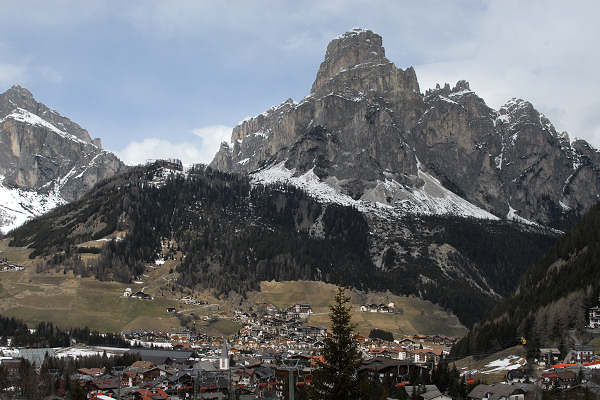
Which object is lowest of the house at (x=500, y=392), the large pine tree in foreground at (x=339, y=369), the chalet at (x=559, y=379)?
the house at (x=500, y=392)

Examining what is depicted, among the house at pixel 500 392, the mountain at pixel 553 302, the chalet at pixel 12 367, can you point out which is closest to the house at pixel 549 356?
the mountain at pixel 553 302

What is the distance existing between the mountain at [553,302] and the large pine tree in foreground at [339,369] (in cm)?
10138

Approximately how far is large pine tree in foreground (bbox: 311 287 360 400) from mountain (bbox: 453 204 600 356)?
101378 mm

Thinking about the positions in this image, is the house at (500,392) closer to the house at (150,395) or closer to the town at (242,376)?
the town at (242,376)

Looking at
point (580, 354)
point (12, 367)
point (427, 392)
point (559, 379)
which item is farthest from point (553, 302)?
point (12, 367)

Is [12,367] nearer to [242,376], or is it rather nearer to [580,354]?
[242,376]

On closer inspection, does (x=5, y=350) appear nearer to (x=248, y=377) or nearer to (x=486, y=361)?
(x=248, y=377)

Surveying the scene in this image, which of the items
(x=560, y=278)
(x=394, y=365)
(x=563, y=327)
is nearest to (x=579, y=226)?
(x=560, y=278)

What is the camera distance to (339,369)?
50875 mm

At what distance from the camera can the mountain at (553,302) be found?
148 meters

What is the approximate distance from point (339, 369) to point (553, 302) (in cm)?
11740

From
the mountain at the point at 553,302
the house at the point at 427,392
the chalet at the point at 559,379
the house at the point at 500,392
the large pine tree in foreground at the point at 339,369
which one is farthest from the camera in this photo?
the mountain at the point at 553,302

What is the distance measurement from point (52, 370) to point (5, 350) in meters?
34.2

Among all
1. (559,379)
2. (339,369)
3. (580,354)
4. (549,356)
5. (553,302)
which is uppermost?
(553,302)
